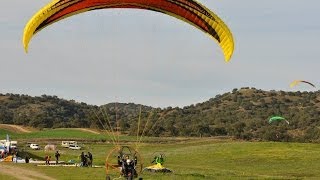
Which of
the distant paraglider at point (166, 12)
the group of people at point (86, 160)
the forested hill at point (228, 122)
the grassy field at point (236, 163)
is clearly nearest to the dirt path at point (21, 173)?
the grassy field at point (236, 163)

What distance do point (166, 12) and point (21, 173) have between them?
20900 mm

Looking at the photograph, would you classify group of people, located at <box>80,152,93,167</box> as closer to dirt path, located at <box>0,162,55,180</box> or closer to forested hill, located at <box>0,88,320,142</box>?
dirt path, located at <box>0,162,55,180</box>

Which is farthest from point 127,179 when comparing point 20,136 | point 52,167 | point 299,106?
point 299,106

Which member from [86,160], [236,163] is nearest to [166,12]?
[86,160]

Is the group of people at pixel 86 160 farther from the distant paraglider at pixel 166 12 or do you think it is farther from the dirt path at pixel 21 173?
the distant paraglider at pixel 166 12

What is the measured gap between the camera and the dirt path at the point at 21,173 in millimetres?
40719

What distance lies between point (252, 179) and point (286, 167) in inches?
724

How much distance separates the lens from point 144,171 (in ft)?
149

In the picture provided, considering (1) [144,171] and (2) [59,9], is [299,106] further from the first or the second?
(2) [59,9]

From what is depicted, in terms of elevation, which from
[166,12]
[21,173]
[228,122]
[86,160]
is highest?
[228,122]

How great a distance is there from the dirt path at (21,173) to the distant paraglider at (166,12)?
15.9m

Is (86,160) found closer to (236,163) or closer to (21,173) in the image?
(21,173)

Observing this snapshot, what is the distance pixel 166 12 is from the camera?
2795 cm

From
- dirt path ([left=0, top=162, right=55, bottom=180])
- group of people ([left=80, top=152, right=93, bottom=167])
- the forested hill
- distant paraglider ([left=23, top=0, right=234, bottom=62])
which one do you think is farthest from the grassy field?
the forested hill
